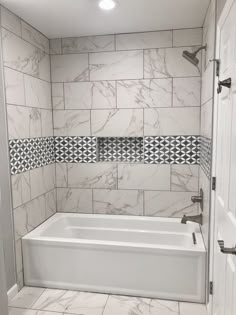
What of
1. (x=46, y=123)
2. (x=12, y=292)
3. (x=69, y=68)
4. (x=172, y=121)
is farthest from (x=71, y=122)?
(x=12, y=292)

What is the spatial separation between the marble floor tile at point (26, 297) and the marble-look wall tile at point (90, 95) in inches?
78.5

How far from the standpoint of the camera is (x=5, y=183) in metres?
2.24

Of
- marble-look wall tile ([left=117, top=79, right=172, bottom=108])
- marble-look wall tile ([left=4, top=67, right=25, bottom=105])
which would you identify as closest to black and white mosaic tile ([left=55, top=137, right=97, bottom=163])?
marble-look wall tile ([left=117, top=79, right=172, bottom=108])

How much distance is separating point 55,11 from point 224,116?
1786 millimetres

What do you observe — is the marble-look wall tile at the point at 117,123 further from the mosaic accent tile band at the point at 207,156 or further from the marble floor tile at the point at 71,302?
the marble floor tile at the point at 71,302

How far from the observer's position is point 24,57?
254 cm

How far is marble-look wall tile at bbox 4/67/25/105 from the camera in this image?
2.29 m

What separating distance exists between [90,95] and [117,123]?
0.46 meters

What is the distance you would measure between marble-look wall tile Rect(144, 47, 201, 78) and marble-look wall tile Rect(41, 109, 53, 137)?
121cm

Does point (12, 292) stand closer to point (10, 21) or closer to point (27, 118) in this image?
point (27, 118)

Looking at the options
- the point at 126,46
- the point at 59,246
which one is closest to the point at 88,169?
the point at 59,246

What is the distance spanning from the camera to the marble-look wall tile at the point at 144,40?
2826mm

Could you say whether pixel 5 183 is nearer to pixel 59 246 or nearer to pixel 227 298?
pixel 59 246

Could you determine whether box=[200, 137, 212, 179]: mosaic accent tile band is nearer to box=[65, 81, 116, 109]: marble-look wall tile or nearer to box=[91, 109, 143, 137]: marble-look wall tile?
box=[91, 109, 143, 137]: marble-look wall tile
